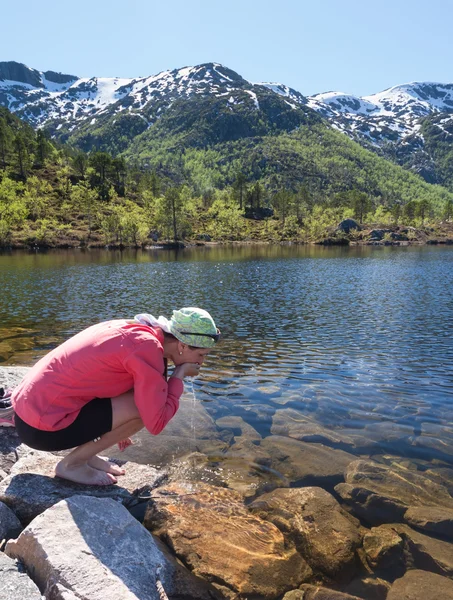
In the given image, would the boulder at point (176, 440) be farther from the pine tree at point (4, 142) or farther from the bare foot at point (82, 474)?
the pine tree at point (4, 142)

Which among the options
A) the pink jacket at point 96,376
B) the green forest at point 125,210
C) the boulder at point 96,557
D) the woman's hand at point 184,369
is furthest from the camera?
the green forest at point 125,210

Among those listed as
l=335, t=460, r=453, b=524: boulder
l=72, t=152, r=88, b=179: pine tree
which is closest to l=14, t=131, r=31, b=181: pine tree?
l=72, t=152, r=88, b=179: pine tree

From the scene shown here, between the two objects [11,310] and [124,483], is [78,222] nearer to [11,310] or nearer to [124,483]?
[11,310]

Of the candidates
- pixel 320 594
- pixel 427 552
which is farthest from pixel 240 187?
pixel 320 594

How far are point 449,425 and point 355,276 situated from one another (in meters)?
42.4

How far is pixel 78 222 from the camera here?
131250 millimetres

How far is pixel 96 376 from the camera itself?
16.7 feet

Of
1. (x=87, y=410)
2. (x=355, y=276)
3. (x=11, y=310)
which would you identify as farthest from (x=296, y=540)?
(x=355, y=276)

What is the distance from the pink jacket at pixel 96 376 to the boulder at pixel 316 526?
2731 millimetres

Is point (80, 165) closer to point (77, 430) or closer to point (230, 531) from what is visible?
point (77, 430)

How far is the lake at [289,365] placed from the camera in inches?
360

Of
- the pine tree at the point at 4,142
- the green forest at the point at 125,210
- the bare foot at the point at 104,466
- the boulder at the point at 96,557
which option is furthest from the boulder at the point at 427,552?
the pine tree at the point at 4,142

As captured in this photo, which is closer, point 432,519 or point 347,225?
point 432,519

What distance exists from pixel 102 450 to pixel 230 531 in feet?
7.07
